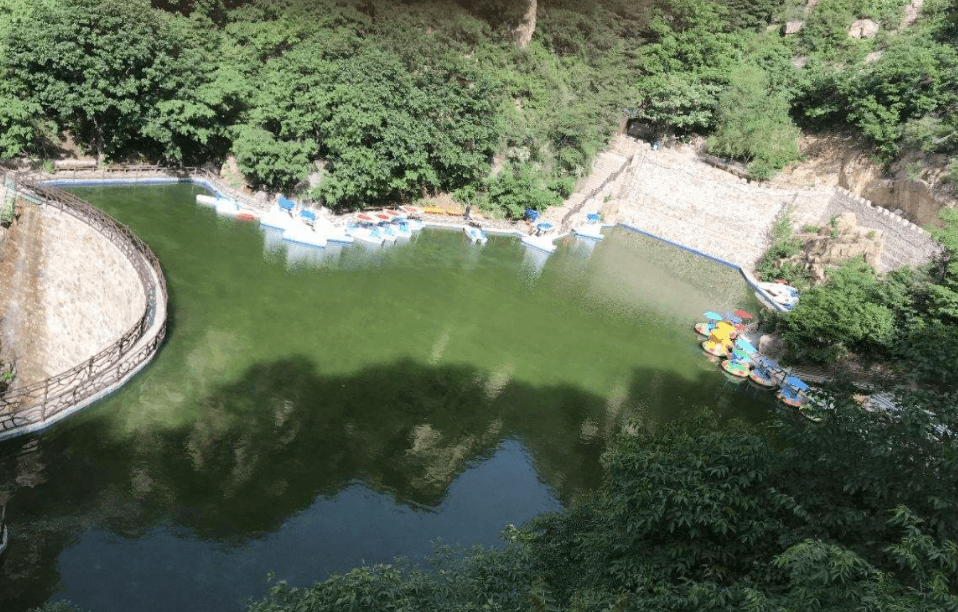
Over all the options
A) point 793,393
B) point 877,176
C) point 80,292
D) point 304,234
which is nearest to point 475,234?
point 304,234

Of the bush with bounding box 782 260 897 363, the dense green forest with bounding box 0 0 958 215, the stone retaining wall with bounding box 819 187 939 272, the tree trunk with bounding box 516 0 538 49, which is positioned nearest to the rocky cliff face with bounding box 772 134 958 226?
the dense green forest with bounding box 0 0 958 215

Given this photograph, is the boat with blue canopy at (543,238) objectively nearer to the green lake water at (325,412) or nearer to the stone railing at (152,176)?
the green lake water at (325,412)

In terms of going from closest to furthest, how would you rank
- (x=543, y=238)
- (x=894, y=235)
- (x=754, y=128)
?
1. (x=894, y=235)
2. (x=543, y=238)
3. (x=754, y=128)

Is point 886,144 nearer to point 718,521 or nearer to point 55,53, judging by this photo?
point 718,521

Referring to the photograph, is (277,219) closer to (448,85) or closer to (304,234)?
(304,234)

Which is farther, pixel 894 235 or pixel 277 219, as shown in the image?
pixel 894 235

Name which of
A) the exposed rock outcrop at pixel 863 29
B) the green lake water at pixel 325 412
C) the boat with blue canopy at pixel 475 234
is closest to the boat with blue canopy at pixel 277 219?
the green lake water at pixel 325 412
